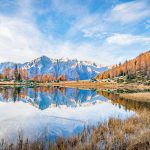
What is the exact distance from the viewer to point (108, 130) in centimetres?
2036

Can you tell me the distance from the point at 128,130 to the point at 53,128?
7694 mm

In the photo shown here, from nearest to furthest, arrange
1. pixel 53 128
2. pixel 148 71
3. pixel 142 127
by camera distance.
A: pixel 142 127, pixel 53 128, pixel 148 71

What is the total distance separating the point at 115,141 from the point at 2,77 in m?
184

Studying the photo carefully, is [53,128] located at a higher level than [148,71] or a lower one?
lower

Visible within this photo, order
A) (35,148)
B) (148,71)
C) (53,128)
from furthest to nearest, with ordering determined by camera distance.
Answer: (148,71), (53,128), (35,148)

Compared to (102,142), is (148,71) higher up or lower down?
higher up

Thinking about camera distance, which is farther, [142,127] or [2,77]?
[2,77]

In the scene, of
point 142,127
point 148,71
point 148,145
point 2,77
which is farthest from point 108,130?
point 2,77

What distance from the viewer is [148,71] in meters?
170

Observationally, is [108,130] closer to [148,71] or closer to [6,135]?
[6,135]

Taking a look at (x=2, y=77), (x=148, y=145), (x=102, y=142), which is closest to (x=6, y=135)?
(x=102, y=142)

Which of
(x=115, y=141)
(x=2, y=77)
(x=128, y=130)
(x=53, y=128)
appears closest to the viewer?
(x=115, y=141)

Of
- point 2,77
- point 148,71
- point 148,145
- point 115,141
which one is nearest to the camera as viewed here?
point 148,145

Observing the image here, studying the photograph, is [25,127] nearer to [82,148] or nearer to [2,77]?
[82,148]
